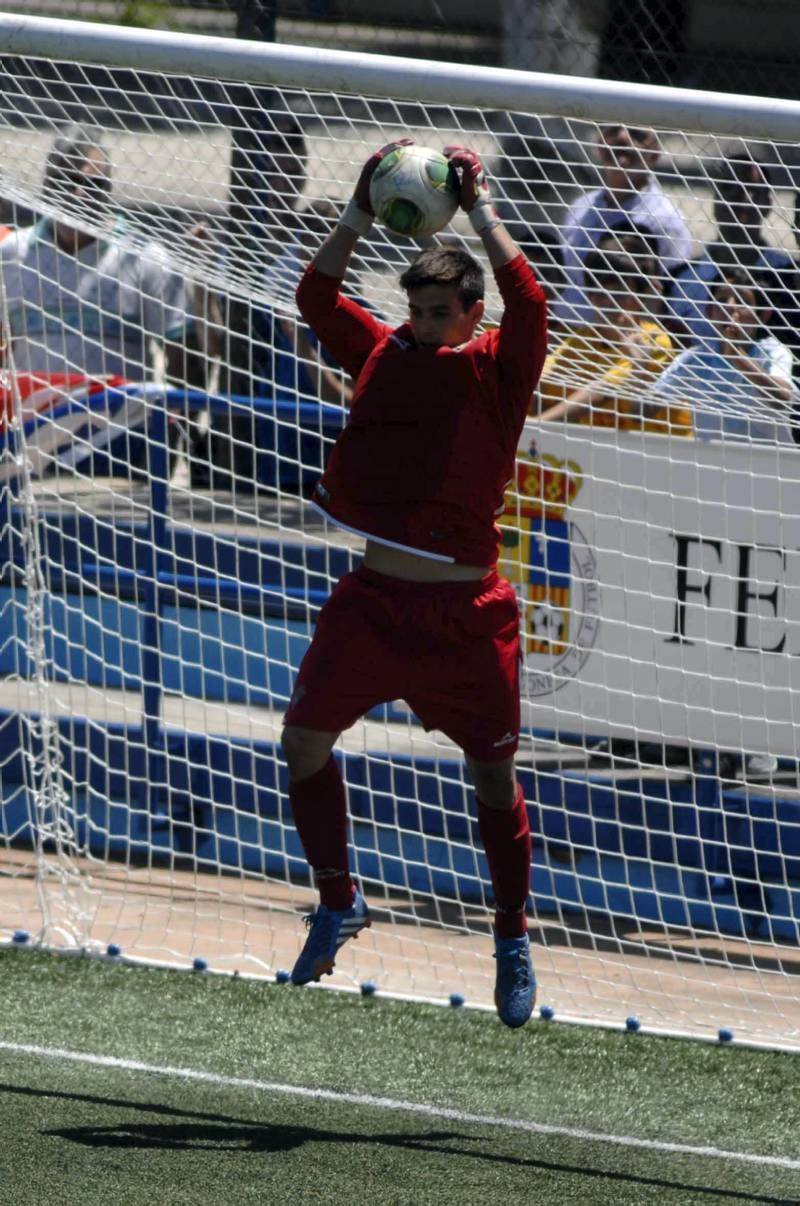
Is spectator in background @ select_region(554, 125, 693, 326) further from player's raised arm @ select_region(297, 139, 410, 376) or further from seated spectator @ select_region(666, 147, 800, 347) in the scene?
player's raised arm @ select_region(297, 139, 410, 376)

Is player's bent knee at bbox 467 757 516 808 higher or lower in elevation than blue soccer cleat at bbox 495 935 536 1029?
higher

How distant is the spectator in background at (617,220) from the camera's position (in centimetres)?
562

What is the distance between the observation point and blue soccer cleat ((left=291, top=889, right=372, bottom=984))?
4.92 m

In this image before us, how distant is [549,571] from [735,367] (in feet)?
3.92

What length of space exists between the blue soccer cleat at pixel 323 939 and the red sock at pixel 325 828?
1.0 inches

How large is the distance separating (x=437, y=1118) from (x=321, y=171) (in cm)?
321

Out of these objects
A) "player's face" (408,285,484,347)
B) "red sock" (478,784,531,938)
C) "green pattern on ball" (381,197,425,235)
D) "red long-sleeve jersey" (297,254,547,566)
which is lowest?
"red sock" (478,784,531,938)

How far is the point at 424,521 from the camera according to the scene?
4664 millimetres

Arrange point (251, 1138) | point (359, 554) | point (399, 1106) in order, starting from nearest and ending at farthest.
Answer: point (251, 1138), point (399, 1106), point (359, 554)

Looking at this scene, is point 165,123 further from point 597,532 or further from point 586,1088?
point 586,1088

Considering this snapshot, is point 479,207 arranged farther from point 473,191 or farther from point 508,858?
point 508,858

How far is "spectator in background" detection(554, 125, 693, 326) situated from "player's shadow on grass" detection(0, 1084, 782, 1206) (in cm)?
241

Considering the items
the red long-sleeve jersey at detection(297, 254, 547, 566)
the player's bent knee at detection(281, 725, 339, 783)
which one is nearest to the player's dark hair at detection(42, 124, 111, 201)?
the red long-sleeve jersey at detection(297, 254, 547, 566)

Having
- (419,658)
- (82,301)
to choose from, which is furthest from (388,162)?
(82,301)
